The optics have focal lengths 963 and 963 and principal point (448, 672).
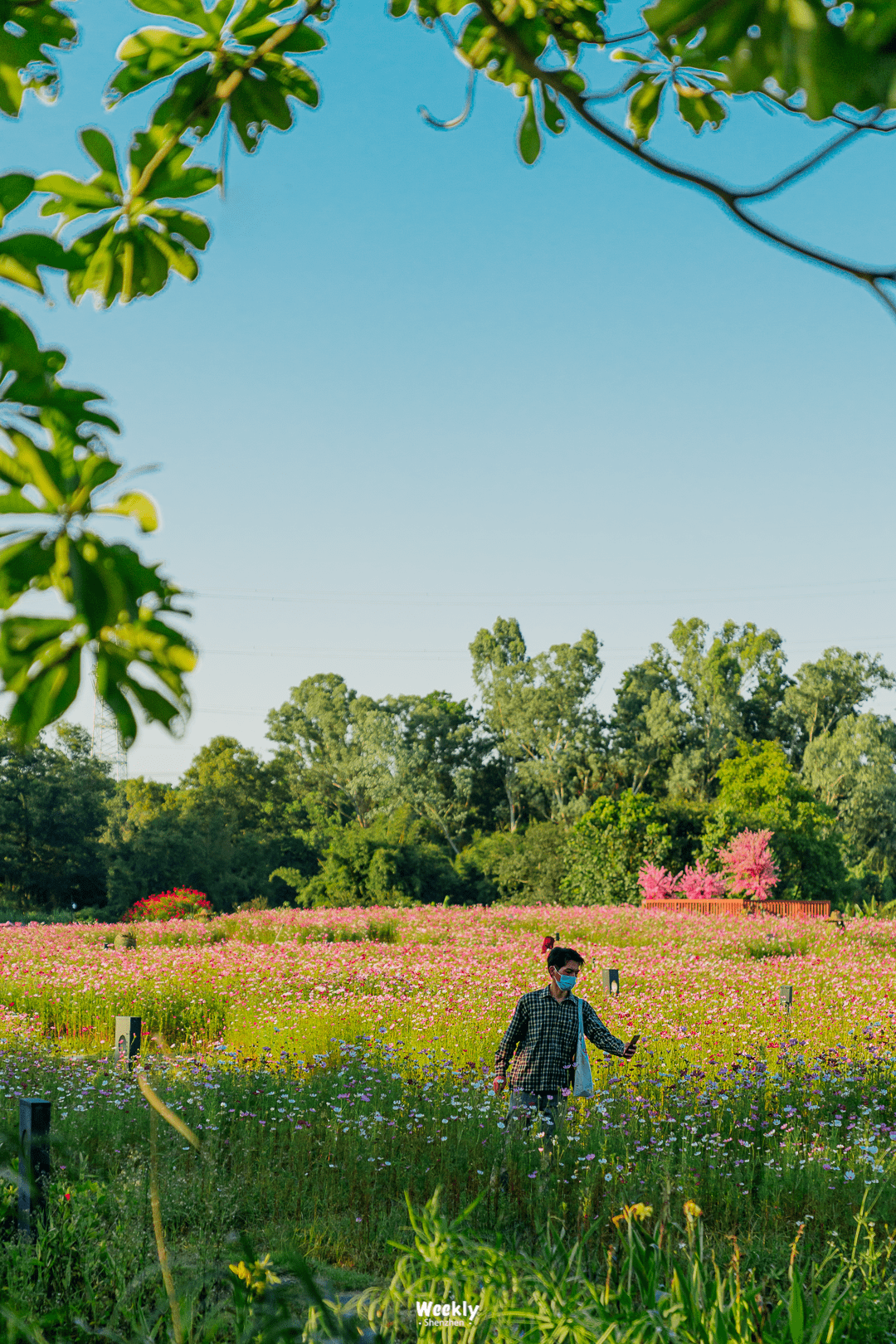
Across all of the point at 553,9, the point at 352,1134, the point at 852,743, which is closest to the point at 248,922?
the point at 352,1134

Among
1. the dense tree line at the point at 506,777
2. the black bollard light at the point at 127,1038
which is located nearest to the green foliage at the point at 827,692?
the dense tree line at the point at 506,777

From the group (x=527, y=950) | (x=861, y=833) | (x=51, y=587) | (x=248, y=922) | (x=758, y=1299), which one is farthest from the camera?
(x=861, y=833)

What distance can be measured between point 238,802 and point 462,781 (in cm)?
1089

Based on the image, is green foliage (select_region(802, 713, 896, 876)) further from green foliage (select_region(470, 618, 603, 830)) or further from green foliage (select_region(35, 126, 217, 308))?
green foliage (select_region(35, 126, 217, 308))

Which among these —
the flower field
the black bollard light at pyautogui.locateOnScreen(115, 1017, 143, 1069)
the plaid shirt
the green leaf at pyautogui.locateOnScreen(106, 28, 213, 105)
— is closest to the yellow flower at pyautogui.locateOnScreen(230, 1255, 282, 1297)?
A: the flower field

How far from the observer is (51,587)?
3.27 feet

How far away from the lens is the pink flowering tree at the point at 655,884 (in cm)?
2406

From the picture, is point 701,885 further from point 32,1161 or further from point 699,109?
point 699,109

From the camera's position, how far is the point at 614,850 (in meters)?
26.5

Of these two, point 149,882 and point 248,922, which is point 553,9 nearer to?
point 248,922

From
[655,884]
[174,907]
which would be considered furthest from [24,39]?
[655,884]

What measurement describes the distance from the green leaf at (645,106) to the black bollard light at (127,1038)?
609 centimetres

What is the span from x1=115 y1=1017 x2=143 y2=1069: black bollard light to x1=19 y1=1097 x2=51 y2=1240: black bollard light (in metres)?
2.55

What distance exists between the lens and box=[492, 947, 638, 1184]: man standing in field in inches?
202
